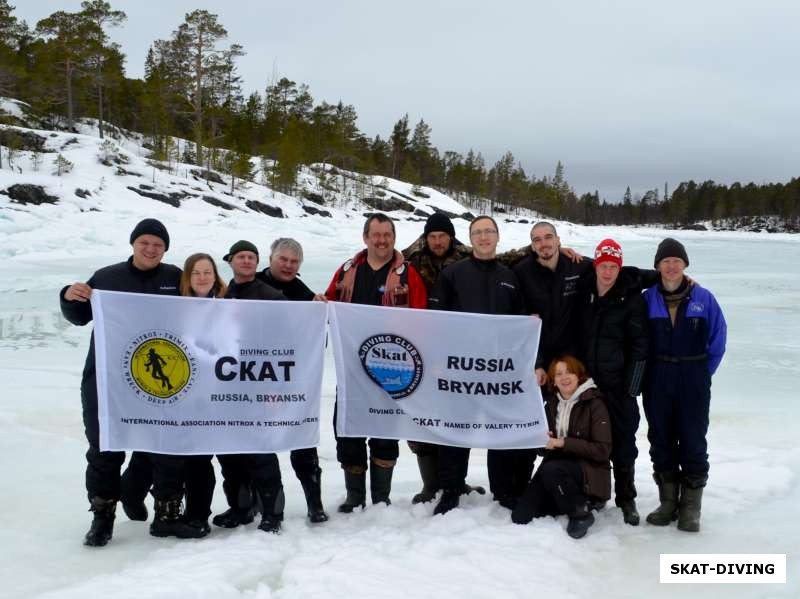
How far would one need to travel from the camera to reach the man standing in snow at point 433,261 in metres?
4.16

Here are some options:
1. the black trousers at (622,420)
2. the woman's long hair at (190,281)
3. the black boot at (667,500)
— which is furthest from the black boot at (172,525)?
the black boot at (667,500)

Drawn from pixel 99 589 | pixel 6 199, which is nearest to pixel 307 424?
pixel 99 589

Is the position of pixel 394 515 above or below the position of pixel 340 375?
below

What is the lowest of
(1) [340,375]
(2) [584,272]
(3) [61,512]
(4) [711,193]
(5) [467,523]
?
(3) [61,512]

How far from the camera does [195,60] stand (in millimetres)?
46812

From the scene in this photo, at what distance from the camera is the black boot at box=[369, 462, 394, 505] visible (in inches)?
156

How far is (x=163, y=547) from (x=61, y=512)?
1038 millimetres

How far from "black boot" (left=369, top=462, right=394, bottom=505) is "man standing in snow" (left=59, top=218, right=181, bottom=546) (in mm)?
1628

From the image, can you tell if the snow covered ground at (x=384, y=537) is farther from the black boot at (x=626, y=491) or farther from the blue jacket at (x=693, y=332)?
the blue jacket at (x=693, y=332)

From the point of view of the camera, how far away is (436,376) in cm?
394

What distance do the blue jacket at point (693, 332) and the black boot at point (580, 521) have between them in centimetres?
106

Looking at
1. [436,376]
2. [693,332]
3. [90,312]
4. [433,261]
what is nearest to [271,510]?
[436,376]

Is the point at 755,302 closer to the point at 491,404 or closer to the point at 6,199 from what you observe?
the point at 491,404

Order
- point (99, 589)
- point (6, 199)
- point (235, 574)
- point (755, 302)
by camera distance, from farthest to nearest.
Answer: point (6, 199), point (755, 302), point (235, 574), point (99, 589)
